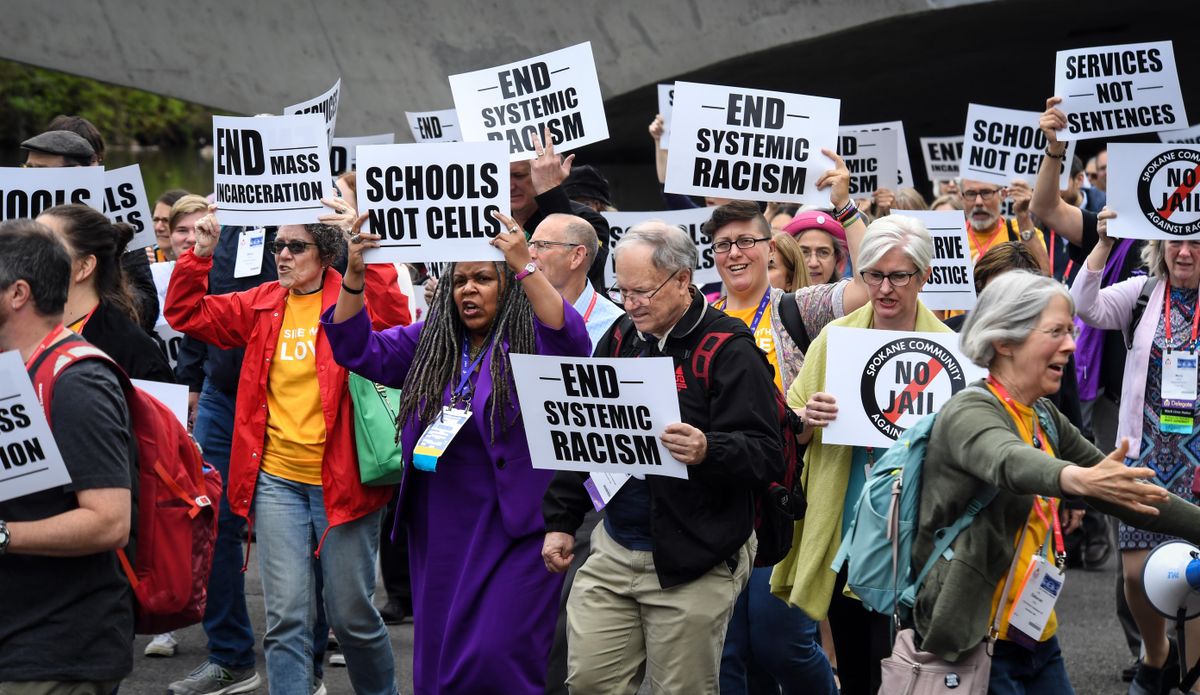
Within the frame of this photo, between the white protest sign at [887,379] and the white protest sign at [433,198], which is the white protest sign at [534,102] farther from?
the white protest sign at [887,379]

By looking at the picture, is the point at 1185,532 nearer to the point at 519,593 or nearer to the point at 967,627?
the point at 967,627

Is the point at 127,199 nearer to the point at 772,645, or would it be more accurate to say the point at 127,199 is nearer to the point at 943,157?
the point at 772,645

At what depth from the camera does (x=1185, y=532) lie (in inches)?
174

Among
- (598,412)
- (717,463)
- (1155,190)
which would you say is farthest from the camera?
(1155,190)

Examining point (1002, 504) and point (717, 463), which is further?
point (717, 463)

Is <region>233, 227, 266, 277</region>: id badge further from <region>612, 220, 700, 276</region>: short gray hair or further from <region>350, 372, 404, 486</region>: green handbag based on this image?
<region>612, 220, 700, 276</region>: short gray hair

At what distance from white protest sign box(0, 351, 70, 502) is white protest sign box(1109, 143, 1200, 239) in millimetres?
4677

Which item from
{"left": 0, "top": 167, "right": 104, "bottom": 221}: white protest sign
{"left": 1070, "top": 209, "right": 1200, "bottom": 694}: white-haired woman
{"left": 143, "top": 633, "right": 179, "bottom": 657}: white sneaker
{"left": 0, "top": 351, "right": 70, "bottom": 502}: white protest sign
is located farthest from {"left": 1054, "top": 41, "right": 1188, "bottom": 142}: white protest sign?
{"left": 0, "top": 351, "right": 70, "bottom": 502}: white protest sign

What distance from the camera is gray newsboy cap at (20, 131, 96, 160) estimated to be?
751 cm

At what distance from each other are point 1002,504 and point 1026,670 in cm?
56

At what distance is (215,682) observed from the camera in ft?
24.6

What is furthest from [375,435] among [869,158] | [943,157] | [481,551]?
[943,157]

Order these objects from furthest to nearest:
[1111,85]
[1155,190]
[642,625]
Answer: [1111,85]
[1155,190]
[642,625]

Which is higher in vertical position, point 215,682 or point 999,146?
point 999,146
